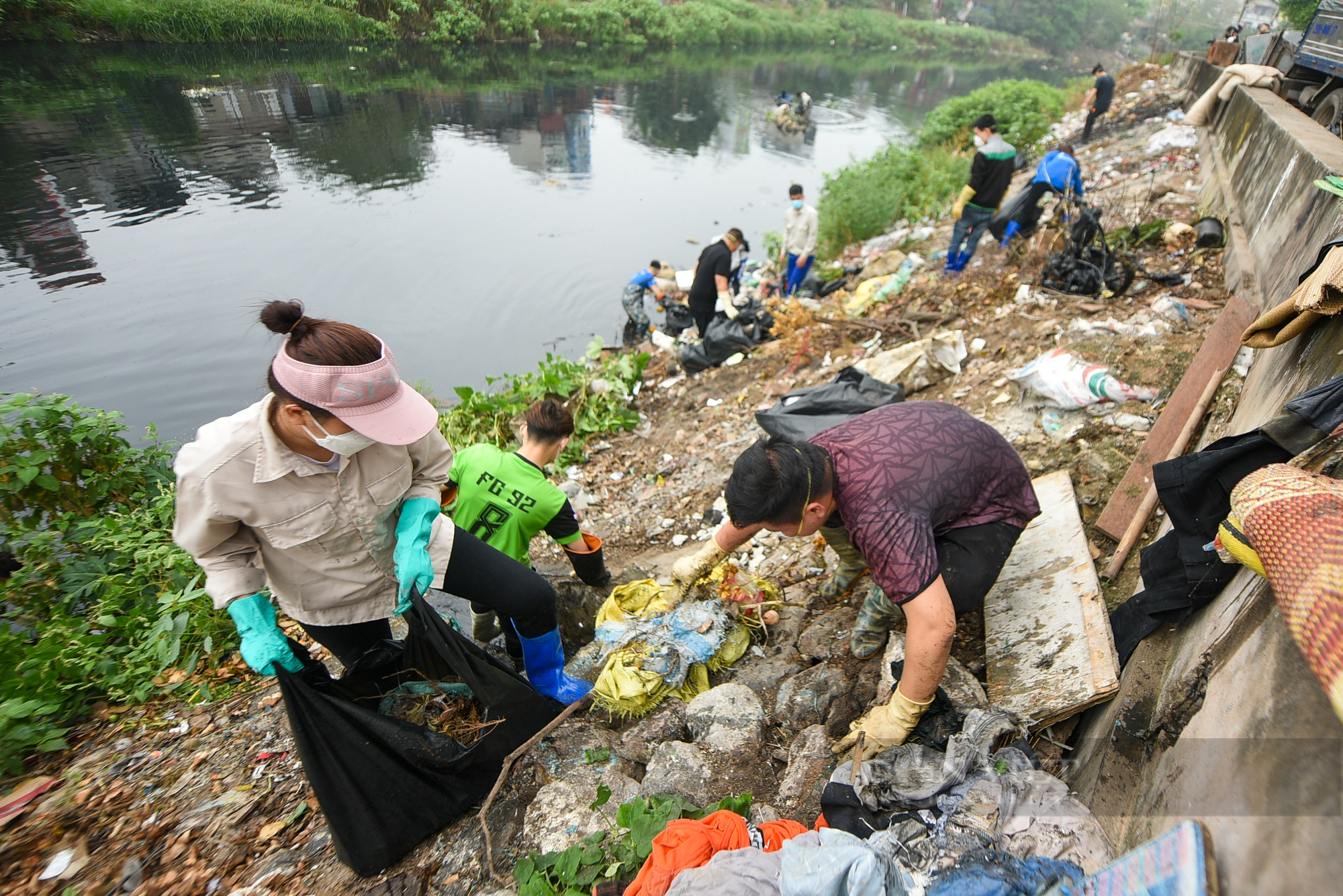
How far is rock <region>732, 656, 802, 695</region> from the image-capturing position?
2.47 m

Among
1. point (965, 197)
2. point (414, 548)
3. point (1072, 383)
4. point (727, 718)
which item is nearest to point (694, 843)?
point (727, 718)

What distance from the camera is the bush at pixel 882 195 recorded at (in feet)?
32.7

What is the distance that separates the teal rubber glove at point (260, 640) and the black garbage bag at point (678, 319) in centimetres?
655

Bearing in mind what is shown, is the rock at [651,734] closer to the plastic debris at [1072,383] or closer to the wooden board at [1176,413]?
the wooden board at [1176,413]

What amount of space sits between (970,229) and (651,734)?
21.2 ft

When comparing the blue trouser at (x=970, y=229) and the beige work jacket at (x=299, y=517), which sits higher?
the beige work jacket at (x=299, y=517)

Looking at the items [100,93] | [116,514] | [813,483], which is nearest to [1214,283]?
[813,483]

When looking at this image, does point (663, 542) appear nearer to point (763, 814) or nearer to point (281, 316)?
point (763, 814)

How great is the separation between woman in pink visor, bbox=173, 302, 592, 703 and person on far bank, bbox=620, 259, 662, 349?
6.18 m

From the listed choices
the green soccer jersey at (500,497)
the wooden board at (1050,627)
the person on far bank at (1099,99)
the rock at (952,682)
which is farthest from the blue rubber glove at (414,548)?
the person on far bank at (1099,99)

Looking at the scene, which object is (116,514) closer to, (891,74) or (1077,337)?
(1077,337)

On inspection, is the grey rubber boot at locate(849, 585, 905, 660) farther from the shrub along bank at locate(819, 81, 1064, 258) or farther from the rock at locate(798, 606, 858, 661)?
the shrub along bank at locate(819, 81, 1064, 258)

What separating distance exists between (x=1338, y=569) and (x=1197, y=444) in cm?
208

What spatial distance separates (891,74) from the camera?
3606cm
